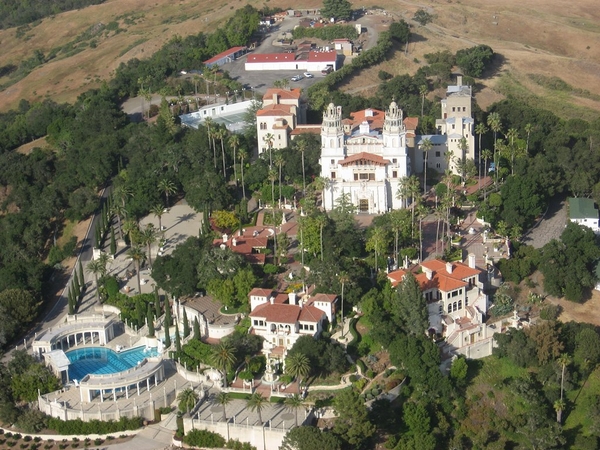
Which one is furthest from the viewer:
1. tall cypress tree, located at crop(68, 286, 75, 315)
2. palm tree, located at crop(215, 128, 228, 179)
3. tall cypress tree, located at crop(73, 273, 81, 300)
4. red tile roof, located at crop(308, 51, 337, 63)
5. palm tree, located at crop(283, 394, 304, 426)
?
red tile roof, located at crop(308, 51, 337, 63)

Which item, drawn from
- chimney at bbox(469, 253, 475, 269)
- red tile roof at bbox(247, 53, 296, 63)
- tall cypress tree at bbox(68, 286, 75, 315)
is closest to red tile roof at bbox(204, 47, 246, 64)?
red tile roof at bbox(247, 53, 296, 63)

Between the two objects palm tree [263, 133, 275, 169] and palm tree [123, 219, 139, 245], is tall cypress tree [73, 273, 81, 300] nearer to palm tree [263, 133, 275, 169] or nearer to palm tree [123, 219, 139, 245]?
palm tree [123, 219, 139, 245]

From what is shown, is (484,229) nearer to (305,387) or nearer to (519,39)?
(305,387)

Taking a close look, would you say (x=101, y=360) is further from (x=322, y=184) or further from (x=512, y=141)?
(x=512, y=141)

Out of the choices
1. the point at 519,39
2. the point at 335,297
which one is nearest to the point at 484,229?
the point at 335,297

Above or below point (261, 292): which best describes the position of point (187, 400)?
below

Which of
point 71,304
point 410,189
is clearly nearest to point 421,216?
point 410,189
